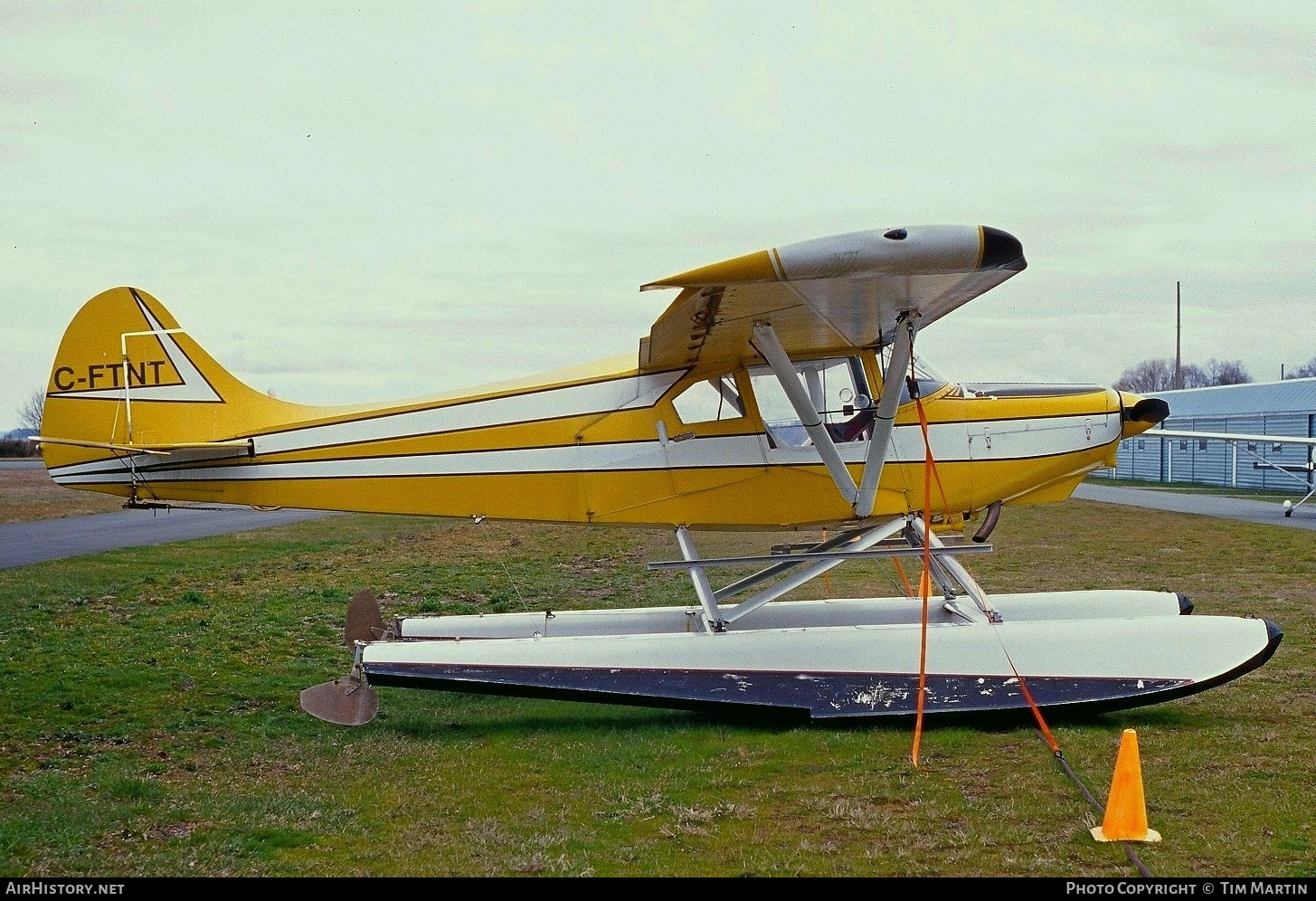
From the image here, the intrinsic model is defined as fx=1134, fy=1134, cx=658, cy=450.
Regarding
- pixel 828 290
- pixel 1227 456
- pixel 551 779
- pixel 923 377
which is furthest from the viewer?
pixel 1227 456

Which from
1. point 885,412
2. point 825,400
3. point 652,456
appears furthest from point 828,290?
point 652,456

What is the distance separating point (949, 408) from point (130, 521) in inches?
1051

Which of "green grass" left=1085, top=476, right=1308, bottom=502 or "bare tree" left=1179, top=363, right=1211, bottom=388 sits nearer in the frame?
"green grass" left=1085, top=476, right=1308, bottom=502

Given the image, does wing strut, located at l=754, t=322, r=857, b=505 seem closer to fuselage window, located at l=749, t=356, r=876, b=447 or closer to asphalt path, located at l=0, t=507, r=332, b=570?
fuselage window, located at l=749, t=356, r=876, b=447

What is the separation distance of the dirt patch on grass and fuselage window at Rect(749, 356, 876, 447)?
21.2m

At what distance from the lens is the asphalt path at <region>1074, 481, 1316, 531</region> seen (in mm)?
26172

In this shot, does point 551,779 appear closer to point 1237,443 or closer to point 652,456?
point 652,456

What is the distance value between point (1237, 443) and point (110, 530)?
37977 mm

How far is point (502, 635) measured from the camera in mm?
9328

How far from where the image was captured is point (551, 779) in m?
6.67

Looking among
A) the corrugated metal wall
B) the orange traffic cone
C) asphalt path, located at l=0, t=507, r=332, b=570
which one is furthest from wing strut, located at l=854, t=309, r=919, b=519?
the corrugated metal wall

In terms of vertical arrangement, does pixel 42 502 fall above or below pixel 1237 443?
below

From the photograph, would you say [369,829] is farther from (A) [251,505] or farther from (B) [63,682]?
(B) [63,682]
